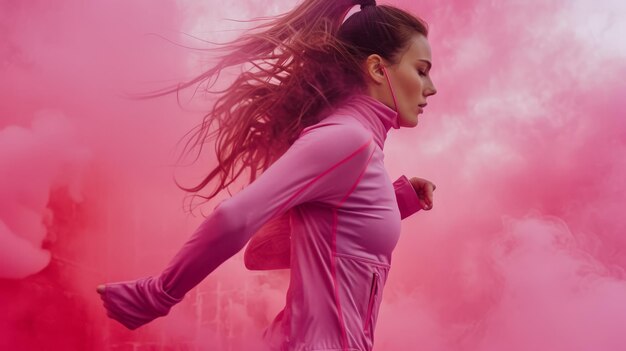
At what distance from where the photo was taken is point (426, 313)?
2764 millimetres

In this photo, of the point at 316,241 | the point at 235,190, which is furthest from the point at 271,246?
the point at 235,190

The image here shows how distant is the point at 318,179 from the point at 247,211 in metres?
0.11

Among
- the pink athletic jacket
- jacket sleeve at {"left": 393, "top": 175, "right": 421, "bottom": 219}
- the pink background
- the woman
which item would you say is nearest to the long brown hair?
the woman

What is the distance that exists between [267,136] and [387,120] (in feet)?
0.64

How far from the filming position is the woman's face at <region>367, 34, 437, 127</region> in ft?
3.67

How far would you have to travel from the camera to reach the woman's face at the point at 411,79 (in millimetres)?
1125

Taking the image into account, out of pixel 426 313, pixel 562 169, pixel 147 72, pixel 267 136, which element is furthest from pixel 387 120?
pixel 562 169

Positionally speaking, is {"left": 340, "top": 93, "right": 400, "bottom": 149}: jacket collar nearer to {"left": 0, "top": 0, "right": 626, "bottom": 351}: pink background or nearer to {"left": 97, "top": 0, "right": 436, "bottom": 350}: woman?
{"left": 97, "top": 0, "right": 436, "bottom": 350}: woman

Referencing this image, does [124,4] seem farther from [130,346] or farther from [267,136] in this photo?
[267,136]

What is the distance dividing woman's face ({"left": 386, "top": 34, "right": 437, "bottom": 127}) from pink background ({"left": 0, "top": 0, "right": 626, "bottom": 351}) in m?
1.07

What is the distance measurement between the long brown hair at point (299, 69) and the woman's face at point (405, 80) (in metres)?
0.02

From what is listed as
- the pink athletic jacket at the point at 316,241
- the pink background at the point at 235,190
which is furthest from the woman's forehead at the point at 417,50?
the pink background at the point at 235,190

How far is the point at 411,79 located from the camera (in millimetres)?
1134

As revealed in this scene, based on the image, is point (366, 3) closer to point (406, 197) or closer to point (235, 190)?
point (406, 197)
